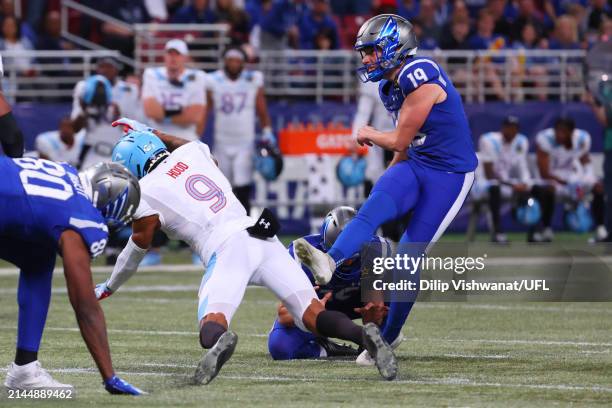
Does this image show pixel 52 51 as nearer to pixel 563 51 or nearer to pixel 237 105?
pixel 237 105

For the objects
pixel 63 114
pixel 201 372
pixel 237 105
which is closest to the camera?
pixel 201 372

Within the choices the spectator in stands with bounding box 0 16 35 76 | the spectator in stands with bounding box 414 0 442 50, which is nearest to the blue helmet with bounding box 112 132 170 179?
the spectator in stands with bounding box 0 16 35 76

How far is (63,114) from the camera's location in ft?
54.0

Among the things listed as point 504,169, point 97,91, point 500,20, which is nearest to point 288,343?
point 97,91

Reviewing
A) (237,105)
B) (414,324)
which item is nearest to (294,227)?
(237,105)

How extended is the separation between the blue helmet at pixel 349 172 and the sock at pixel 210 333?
9.89 m

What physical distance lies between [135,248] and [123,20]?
38.0 feet

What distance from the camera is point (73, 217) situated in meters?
5.79

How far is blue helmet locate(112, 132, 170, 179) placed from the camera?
722cm

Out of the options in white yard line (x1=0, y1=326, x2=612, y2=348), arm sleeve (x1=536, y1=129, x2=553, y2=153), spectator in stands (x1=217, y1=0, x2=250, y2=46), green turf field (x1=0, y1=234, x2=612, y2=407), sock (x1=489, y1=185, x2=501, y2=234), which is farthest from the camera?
spectator in stands (x1=217, y1=0, x2=250, y2=46)

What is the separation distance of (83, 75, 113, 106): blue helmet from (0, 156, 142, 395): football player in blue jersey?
27.1 feet

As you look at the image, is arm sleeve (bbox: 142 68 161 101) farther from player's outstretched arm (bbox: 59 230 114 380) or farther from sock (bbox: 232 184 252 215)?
player's outstretched arm (bbox: 59 230 114 380)

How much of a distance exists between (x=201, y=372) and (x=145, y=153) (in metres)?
1.35

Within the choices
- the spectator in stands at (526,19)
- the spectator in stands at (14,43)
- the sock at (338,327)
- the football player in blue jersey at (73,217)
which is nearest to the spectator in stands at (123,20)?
the spectator in stands at (14,43)
